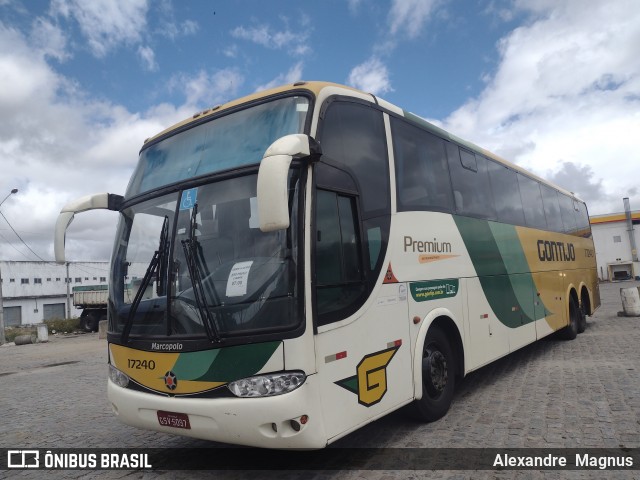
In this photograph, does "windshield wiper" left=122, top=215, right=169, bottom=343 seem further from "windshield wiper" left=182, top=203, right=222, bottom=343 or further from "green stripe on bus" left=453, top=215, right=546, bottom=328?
"green stripe on bus" left=453, top=215, right=546, bottom=328

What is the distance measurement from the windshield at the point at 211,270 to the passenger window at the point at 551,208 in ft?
27.1

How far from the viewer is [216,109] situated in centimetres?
480

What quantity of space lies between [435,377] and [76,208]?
434 cm

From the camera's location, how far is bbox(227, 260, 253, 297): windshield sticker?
3.69m

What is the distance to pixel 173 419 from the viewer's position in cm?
388

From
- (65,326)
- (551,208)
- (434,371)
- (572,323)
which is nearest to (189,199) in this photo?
(434,371)

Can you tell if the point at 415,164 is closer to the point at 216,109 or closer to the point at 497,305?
the point at 216,109

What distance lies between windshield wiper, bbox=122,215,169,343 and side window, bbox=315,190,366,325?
1.37 metres

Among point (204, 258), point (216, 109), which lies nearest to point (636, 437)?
point (204, 258)

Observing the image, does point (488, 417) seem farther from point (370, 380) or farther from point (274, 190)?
point (274, 190)

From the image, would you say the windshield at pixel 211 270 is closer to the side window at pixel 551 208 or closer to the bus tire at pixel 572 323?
the side window at pixel 551 208

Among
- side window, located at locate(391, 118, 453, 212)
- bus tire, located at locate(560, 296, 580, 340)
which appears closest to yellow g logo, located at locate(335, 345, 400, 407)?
side window, located at locate(391, 118, 453, 212)

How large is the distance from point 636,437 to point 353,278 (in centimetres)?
305

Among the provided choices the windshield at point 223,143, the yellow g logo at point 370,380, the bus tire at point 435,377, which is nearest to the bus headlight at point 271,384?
the yellow g logo at point 370,380
